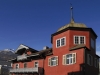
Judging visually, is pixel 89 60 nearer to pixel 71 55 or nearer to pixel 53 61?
pixel 71 55

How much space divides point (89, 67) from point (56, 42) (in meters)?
8.48

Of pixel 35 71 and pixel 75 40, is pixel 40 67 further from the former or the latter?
pixel 75 40

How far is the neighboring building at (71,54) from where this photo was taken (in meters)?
34.6

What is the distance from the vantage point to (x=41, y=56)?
143 feet

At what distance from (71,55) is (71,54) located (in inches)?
7.2

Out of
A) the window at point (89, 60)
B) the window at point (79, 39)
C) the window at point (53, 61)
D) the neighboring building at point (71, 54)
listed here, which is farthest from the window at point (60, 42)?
the window at point (89, 60)

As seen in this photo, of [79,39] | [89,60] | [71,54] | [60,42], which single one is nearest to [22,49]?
[60,42]

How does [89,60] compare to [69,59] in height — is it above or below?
below

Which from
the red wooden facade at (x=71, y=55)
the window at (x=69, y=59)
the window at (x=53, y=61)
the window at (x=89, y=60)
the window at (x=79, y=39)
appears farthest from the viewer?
the window at (x=53, y=61)

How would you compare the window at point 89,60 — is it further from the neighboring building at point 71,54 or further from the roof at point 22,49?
the roof at point 22,49

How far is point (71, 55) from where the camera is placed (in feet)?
119

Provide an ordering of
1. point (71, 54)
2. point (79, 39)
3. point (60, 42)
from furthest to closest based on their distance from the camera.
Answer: point (60, 42)
point (79, 39)
point (71, 54)

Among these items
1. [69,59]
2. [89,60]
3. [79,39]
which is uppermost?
[79,39]

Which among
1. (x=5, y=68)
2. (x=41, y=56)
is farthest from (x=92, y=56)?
(x=5, y=68)
